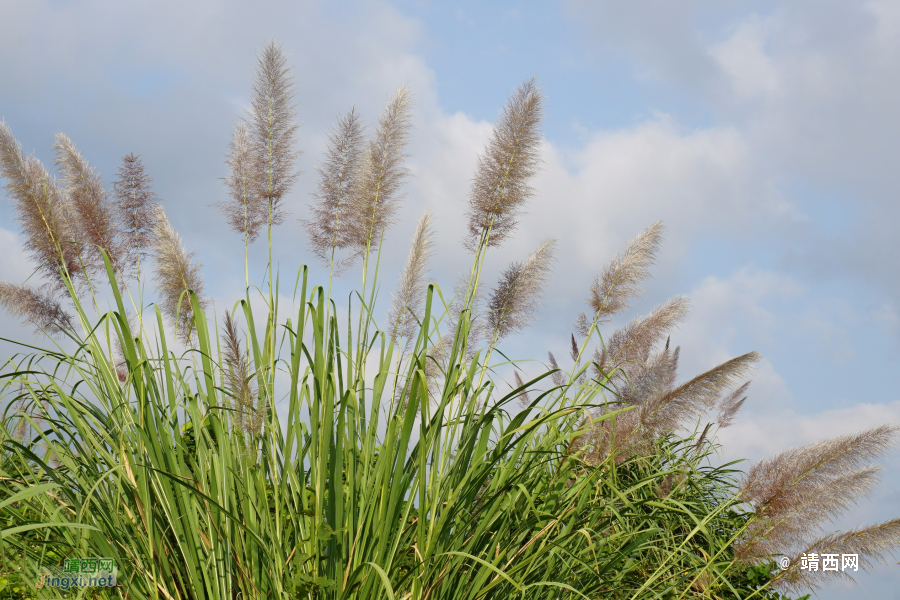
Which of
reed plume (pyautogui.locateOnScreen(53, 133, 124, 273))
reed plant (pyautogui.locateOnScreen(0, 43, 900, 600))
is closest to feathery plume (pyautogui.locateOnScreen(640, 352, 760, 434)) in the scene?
reed plant (pyautogui.locateOnScreen(0, 43, 900, 600))

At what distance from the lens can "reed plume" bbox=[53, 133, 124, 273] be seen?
2.92 metres

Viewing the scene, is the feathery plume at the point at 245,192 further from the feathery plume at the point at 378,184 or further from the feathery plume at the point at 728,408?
the feathery plume at the point at 728,408

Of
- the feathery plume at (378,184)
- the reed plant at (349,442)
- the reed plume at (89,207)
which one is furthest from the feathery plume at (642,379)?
the reed plume at (89,207)

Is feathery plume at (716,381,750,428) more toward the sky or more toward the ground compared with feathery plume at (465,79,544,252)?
more toward the ground

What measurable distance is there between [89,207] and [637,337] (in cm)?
260

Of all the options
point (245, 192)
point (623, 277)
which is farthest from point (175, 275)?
point (623, 277)

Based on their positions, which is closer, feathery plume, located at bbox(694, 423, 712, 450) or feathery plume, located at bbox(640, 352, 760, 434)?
feathery plume, located at bbox(640, 352, 760, 434)

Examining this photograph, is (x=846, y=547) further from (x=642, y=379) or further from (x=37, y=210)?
(x=37, y=210)

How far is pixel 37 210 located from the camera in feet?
9.47

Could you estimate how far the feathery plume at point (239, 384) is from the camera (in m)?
2.22

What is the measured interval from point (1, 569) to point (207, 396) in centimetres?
135

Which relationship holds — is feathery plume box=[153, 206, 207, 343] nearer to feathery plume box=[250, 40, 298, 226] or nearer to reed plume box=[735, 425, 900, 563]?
feathery plume box=[250, 40, 298, 226]

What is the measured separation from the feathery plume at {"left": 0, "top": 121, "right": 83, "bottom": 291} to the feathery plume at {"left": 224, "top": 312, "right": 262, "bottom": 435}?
1.04 m

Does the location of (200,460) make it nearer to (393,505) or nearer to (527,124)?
(393,505)
